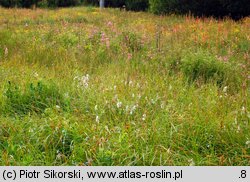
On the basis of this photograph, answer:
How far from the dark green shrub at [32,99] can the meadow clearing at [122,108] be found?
0.01m

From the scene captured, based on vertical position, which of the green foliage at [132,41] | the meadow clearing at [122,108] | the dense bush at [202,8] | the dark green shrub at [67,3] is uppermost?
the dark green shrub at [67,3]

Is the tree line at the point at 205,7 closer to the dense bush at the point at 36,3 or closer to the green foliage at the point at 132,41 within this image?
the green foliage at the point at 132,41

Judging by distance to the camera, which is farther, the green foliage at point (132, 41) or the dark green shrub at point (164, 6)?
Answer: the dark green shrub at point (164, 6)

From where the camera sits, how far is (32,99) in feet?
14.1

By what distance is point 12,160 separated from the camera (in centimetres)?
310

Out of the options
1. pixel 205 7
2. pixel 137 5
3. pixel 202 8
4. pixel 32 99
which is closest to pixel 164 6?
pixel 202 8

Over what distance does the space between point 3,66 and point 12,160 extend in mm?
2948

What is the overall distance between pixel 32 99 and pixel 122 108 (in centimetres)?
117

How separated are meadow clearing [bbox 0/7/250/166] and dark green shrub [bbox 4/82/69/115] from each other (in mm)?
12

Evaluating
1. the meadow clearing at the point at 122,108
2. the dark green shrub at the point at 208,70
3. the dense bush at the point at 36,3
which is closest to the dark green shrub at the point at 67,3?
the dense bush at the point at 36,3

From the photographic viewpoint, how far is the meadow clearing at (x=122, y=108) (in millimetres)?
3242

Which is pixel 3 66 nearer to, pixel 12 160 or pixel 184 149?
pixel 12 160

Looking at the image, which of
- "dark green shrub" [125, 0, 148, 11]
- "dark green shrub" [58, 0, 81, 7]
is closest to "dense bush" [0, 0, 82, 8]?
"dark green shrub" [58, 0, 81, 7]
